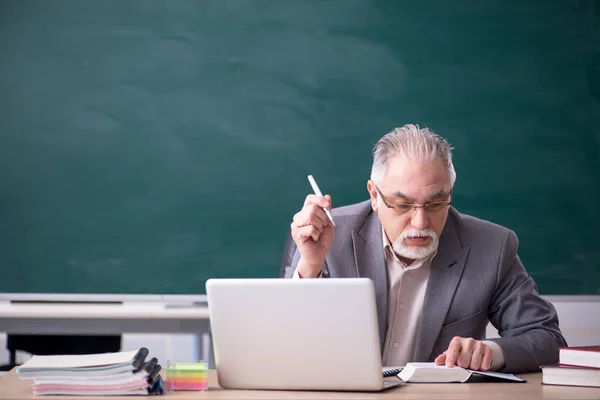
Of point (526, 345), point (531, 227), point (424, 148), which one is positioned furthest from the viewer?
point (531, 227)

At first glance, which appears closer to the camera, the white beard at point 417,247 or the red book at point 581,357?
the red book at point 581,357

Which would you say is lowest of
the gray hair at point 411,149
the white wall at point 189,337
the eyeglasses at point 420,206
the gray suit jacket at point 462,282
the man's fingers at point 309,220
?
the white wall at point 189,337

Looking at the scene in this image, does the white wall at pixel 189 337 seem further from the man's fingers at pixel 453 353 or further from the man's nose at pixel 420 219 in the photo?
the man's fingers at pixel 453 353

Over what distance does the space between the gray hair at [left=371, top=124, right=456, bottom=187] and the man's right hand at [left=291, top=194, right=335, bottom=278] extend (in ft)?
0.85

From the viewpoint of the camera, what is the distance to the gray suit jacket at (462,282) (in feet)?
7.74

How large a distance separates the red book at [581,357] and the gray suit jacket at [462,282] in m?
0.41

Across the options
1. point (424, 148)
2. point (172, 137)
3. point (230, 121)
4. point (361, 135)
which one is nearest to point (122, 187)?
point (172, 137)

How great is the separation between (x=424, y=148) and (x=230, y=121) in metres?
1.35

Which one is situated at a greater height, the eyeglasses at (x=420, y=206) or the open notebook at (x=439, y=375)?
the eyeglasses at (x=420, y=206)

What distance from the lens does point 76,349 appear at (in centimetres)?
351

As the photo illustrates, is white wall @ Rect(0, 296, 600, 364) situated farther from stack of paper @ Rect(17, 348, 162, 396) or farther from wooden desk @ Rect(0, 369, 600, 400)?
stack of paper @ Rect(17, 348, 162, 396)

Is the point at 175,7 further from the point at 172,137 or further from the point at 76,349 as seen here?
the point at 76,349

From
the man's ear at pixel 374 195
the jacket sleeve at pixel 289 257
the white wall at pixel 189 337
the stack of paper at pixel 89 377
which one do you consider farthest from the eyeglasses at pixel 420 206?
the white wall at pixel 189 337

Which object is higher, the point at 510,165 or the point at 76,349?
the point at 510,165
